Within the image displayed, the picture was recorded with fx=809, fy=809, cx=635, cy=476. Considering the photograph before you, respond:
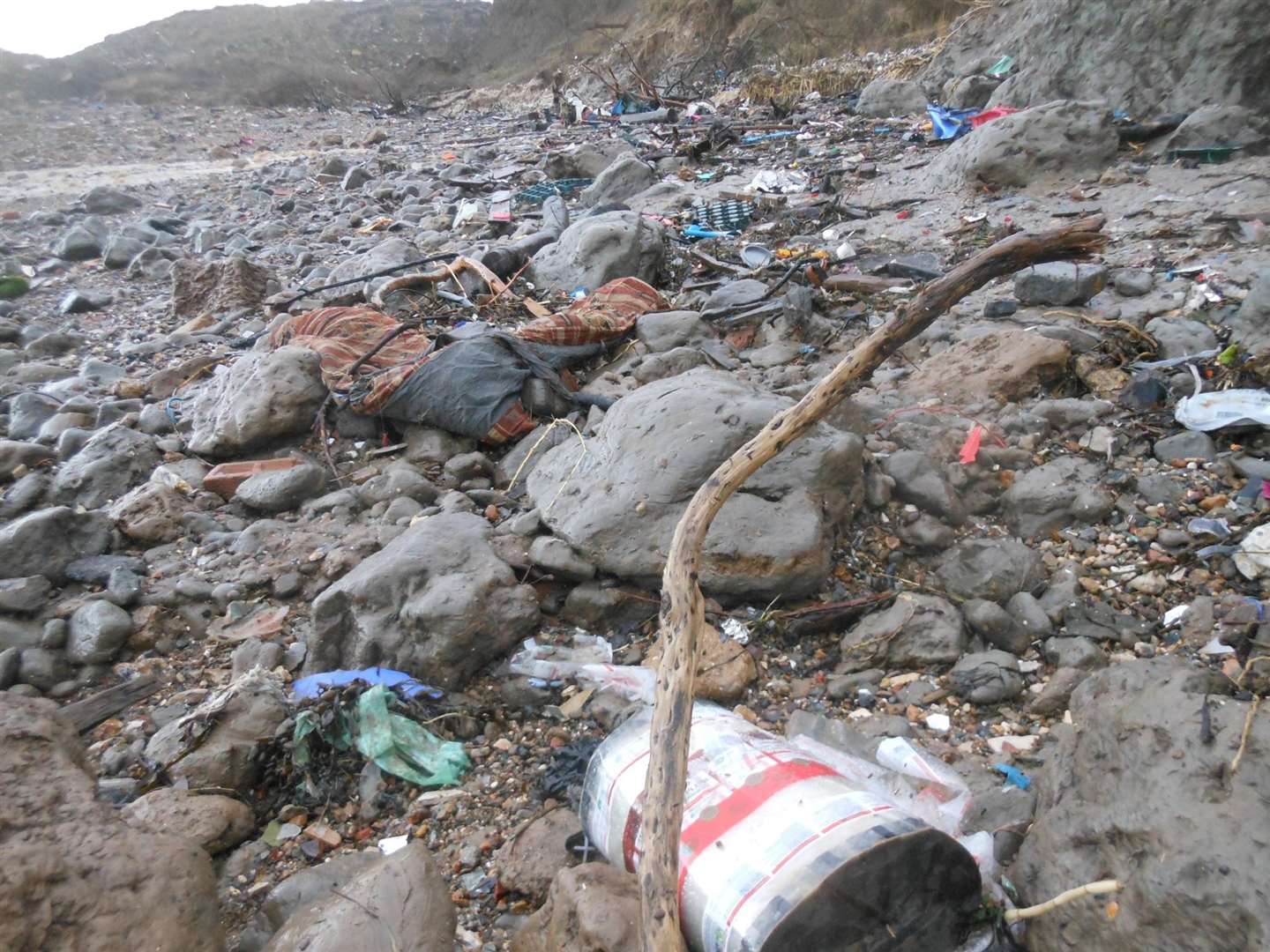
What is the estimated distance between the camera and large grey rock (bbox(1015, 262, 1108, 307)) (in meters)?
3.77

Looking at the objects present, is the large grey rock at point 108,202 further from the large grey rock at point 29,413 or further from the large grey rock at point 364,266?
the large grey rock at point 29,413

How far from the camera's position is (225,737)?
217cm

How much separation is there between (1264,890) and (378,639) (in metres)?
2.08

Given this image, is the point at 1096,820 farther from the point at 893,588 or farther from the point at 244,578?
the point at 244,578

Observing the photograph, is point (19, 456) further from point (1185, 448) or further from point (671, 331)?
point (1185, 448)

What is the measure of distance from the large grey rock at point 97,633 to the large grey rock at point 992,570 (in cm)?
270

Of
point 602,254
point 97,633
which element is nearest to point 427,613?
point 97,633

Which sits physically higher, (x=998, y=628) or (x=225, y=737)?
(x=225, y=737)

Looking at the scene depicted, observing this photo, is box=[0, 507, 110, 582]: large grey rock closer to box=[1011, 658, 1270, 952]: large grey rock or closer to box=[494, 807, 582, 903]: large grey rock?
box=[494, 807, 582, 903]: large grey rock

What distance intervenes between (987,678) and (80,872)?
78.9 inches

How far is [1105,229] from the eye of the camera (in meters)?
4.66

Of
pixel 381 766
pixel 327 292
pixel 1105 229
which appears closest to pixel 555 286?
pixel 327 292

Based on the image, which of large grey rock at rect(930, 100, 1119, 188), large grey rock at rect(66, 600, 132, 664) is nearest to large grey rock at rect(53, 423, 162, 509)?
large grey rock at rect(66, 600, 132, 664)

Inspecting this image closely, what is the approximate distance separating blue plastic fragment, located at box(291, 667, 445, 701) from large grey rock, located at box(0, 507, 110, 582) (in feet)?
4.71
